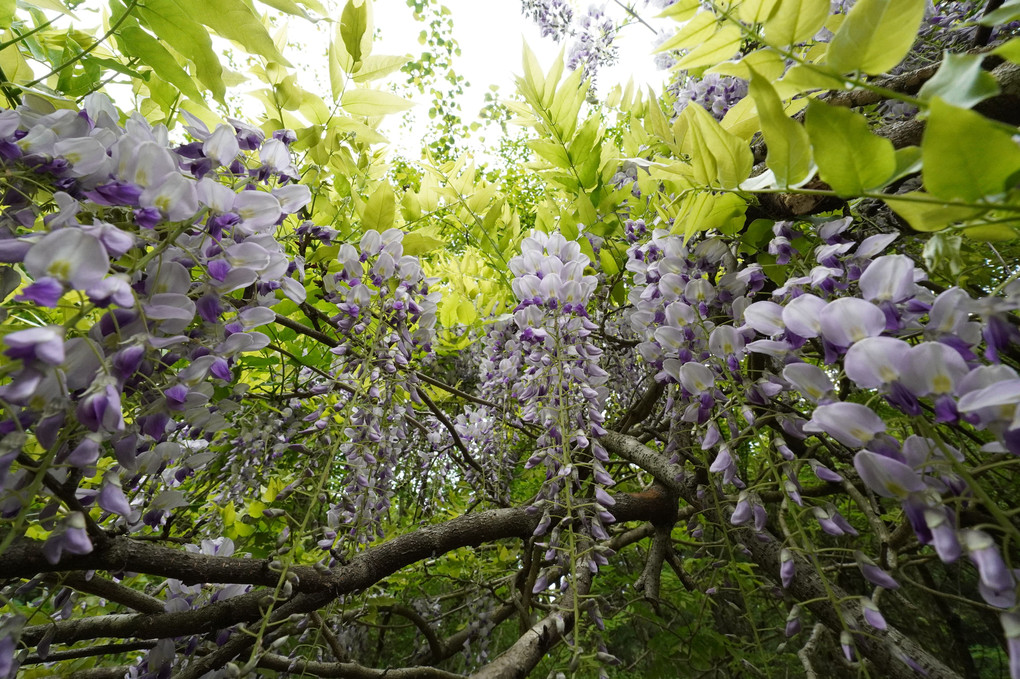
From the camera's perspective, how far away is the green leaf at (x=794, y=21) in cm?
58

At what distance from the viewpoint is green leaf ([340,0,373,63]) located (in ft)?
3.36

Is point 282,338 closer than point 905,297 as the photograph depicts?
No

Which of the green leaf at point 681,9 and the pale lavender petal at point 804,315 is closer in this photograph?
the pale lavender petal at point 804,315

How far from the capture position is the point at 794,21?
596 mm

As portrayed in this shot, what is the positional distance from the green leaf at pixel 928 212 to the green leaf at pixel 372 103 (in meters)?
0.93

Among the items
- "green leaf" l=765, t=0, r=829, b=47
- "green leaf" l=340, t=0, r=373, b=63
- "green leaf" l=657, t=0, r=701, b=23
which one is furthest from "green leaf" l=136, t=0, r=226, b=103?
"green leaf" l=765, t=0, r=829, b=47

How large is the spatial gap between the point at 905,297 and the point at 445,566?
7.68 feet

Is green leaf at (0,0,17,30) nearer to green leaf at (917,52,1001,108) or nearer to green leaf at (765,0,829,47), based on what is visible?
green leaf at (765,0,829,47)

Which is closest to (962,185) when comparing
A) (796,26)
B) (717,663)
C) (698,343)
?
(796,26)

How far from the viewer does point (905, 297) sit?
0.56m

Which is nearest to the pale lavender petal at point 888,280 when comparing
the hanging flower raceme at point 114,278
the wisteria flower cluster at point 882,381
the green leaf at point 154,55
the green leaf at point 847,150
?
the wisteria flower cluster at point 882,381

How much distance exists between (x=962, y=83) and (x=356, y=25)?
40.7 inches

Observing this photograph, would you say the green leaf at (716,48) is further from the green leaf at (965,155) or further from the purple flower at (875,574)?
the purple flower at (875,574)

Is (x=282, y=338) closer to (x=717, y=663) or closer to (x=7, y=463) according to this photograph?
(x=7, y=463)
